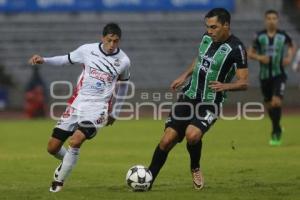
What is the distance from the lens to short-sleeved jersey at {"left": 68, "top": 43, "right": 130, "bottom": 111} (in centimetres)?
1099

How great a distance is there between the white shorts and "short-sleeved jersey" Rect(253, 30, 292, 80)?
768 cm

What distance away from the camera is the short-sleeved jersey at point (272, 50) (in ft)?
59.1

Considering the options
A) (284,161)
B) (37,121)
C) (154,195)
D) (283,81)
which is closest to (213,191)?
(154,195)

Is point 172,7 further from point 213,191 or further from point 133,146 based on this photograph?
point 213,191

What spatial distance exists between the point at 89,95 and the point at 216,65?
169cm

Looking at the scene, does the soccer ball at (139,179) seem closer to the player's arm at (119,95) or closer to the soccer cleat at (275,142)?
the player's arm at (119,95)

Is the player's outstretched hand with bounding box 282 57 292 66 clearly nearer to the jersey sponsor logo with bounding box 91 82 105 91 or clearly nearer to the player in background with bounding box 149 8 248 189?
the player in background with bounding box 149 8 248 189

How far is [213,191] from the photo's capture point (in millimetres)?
10883

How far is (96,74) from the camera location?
36.4ft

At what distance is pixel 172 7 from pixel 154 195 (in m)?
26.6

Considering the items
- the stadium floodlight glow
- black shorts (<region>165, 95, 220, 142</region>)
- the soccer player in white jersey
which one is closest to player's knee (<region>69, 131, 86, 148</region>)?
the soccer player in white jersey

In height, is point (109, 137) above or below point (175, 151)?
above

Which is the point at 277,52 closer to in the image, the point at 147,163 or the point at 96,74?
the point at 147,163

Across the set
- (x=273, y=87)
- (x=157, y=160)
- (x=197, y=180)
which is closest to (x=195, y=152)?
(x=197, y=180)
